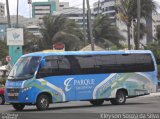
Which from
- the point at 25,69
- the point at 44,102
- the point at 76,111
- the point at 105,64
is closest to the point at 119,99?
the point at 105,64

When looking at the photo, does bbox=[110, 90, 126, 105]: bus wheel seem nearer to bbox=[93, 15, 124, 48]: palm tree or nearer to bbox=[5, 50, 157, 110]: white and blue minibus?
→ bbox=[5, 50, 157, 110]: white and blue minibus

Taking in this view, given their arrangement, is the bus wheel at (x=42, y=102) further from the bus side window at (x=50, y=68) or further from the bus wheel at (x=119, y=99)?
the bus wheel at (x=119, y=99)

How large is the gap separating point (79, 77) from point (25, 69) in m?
3.09

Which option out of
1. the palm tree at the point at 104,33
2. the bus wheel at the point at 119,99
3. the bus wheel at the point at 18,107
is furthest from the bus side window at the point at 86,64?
the palm tree at the point at 104,33

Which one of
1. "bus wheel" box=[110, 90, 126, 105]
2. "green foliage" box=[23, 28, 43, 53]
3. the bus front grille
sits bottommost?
"bus wheel" box=[110, 90, 126, 105]

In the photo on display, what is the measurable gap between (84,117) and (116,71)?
918 cm

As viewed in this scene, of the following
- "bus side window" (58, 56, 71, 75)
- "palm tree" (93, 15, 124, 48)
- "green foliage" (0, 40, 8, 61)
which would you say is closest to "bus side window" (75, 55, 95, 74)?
"bus side window" (58, 56, 71, 75)

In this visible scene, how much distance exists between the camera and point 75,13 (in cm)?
16588

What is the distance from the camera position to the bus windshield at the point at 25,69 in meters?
24.4

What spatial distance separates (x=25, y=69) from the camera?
24.5 metres

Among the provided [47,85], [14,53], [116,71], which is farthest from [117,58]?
[14,53]

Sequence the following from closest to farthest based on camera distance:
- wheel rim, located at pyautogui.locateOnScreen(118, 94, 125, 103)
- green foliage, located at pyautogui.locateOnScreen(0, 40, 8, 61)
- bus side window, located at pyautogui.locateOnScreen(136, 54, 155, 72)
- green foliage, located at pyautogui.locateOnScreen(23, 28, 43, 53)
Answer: wheel rim, located at pyautogui.locateOnScreen(118, 94, 125, 103)
bus side window, located at pyautogui.locateOnScreen(136, 54, 155, 72)
green foliage, located at pyautogui.locateOnScreen(23, 28, 43, 53)
green foliage, located at pyautogui.locateOnScreen(0, 40, 8, 61)

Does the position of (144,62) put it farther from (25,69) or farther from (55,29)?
(55,29)

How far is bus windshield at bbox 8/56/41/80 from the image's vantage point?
24.4m
